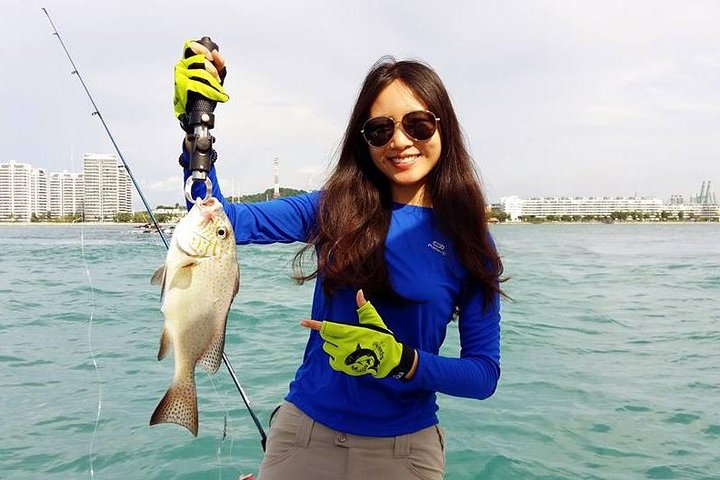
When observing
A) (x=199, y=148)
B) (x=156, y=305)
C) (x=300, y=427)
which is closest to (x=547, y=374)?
(x=300, y=427)

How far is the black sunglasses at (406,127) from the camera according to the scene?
2443mm

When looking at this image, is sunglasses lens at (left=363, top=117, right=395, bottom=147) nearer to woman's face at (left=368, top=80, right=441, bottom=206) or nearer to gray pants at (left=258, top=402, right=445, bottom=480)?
woman's face at (left=368, top=80, right=441, bottom=206)

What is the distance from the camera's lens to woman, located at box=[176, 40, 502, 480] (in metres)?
2.28

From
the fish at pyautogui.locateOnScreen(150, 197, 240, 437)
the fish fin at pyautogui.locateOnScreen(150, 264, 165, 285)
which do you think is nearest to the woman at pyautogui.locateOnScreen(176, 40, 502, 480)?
the fish at pyautogui.locateOnScreen(150, 197, 240, 437)

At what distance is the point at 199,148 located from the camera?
2.13 meters

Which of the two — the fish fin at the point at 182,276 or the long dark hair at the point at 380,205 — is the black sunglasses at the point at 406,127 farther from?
the fish fin at the point at 182,276

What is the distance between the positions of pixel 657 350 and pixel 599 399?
3398 mm

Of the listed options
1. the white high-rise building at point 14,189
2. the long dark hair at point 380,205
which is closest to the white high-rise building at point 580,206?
the white high-rise building at point 14,189

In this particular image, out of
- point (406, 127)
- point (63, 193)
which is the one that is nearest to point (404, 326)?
point (406, 127)

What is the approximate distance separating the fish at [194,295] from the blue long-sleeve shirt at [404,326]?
7.1 inches

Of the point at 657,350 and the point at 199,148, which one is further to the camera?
the point at 657,350

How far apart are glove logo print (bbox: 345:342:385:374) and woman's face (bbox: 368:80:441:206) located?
77 cm

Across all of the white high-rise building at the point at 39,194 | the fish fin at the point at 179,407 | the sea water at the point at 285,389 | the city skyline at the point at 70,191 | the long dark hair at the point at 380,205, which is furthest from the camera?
the white high-rise building at the point at 39,194

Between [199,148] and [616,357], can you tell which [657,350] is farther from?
[199,148]
